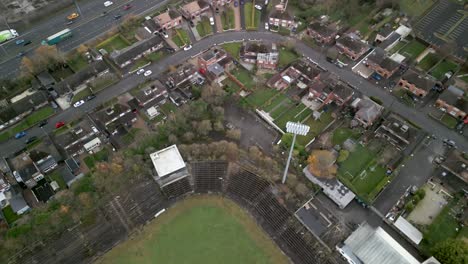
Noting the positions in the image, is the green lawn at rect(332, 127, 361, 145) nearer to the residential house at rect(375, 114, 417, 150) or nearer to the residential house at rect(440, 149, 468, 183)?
the residential house at rect(375, 114, 417, 150)

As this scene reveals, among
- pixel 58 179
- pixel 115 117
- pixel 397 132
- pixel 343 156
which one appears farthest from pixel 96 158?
pixel 397 132

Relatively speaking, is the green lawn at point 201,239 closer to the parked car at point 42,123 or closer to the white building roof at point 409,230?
the white building roof at point 409,230

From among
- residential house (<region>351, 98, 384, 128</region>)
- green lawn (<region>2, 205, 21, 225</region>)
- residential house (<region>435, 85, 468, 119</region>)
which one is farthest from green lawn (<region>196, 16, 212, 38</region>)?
green lawn (<region>2, 205, 21, 225</region>)

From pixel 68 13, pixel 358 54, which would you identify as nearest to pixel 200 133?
pixel 358 54

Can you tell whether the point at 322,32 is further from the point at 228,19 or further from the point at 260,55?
the point at 228,19

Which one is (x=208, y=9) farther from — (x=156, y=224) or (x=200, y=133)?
(x=156, y=224)
